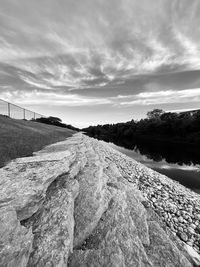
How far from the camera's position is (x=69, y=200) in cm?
489

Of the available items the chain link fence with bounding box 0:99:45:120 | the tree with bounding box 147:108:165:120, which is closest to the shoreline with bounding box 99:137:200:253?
the chain link fence with bounding box 0:99:45:120

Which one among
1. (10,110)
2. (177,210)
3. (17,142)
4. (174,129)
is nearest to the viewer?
(177,210)

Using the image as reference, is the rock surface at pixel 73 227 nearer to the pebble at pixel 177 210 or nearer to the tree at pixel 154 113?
the pebble at pixel 177 210

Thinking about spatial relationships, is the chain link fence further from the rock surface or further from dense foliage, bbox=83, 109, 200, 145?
dense foliage, bbox=83, 109, 200, 145

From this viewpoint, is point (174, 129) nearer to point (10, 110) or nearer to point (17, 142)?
point (10, 110)

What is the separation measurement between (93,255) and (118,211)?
6.57 feet

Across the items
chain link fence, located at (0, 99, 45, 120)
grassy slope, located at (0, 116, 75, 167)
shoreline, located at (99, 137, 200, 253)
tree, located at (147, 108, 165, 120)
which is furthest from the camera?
tree, located at (147, 108, 165, 120)

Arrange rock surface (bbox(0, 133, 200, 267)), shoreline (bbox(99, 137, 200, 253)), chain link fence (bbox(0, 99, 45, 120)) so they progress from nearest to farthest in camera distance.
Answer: rock surface (bbox(0, 133, 200, 267)), shoreline (bbox(99, 137, 200, 253)), chain link fence (bbox(0, 99, 45, 120))

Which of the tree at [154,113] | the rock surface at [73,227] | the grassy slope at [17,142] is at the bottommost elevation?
the rock surface at [73,227]

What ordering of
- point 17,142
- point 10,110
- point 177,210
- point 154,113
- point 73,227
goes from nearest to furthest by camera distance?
point 73,227, point 177,210, point 17,142, point 10,110, point 154,113

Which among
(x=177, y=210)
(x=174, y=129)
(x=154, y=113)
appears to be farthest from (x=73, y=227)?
(x=154, y=113)

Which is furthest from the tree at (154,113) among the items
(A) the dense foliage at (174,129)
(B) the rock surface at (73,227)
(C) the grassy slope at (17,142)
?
(B) the rock surface at (73,227)

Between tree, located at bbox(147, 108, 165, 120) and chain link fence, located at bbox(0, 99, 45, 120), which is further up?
tree, located at bbox(147, 108, 165, 120)

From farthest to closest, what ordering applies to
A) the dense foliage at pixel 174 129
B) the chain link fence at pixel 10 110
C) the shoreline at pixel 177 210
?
the dense foliage at pixel 174 129 → the chain link fence at pixel 10 110 → the shoreline at pixel 177 210
